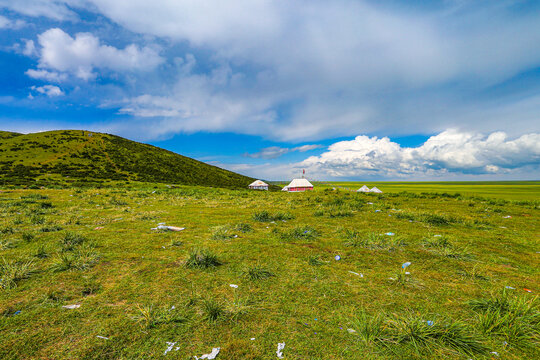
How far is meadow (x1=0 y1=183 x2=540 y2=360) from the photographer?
294 cm

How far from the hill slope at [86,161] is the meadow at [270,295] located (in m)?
57.8

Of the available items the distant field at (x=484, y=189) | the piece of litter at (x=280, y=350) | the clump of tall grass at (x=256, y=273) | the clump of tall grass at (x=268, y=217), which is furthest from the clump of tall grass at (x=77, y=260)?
the distant field at (x=484, y=189)

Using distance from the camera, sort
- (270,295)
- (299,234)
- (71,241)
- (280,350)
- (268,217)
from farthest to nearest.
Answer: (268,217)
(299,234)
(71,241)
(270,295)
(280,350)

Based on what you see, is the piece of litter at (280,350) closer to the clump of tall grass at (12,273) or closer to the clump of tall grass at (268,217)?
the clump of tall grass at (12,273)

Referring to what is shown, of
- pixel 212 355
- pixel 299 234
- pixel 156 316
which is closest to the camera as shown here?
pixel 212 355

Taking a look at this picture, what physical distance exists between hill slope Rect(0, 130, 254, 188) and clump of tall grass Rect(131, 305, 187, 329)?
60807 millimetres

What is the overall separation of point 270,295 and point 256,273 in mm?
877

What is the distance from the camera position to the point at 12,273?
459 centimetres

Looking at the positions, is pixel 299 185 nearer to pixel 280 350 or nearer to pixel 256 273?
pixel 256 273

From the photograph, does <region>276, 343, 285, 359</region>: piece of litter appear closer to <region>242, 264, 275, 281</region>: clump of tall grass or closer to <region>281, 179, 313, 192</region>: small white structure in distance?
<region>242, 264, 275, 281</region>: clump of tall grass

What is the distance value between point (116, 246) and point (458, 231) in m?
13.4

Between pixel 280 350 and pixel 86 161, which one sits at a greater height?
pixel 86 161

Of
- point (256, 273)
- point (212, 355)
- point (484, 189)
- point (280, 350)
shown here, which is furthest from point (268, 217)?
point (484, 189)

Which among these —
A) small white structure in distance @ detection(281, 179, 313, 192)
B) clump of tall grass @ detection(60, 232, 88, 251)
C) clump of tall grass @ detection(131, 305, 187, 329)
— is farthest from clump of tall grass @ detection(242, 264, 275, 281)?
small white structure in distance @ detection(281, 179, 313, 192)
